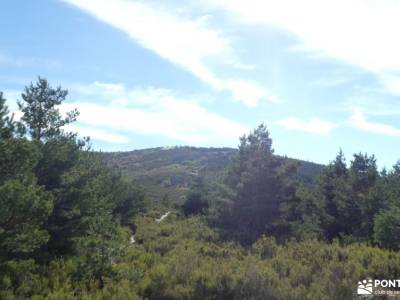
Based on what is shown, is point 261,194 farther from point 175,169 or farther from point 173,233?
point 175,169

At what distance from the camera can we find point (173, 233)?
3366cm

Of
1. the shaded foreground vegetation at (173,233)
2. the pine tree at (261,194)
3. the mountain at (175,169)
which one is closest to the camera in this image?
the shaded foreground vegetation at (173,233)

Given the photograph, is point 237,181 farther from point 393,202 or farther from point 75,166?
point 75,166

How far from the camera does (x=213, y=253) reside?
2245 centimetres

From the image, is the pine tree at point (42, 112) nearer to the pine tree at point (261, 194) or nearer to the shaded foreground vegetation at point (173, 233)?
the shaded foreground vegetation at point (173, 233)

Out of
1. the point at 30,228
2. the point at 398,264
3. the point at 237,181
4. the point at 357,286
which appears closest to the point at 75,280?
the point at 30,228

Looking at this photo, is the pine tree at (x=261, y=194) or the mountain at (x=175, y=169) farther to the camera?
the mountain at (x=175, y=169)

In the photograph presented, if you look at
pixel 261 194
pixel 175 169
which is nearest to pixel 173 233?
pixel 261 194

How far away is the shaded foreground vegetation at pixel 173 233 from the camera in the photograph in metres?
14.0

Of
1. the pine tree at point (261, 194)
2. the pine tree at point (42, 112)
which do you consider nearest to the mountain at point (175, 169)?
the pine tree at point (261, 194)

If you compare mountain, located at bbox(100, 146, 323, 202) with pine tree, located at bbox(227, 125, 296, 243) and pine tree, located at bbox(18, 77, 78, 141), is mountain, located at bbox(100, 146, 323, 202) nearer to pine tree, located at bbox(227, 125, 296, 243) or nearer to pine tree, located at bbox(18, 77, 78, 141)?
pine tree, located at bbox(227, 125, 296, 243)

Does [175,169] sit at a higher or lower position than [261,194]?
higher

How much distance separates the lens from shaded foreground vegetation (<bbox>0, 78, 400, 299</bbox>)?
45.8 ft

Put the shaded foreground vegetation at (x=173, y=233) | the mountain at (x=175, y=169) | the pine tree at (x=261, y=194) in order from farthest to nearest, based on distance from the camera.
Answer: the mountain at (x=175, y=169) < the pine tree at (x=261, y=194) < the shaded foreground vegetation at (x=173, y=233)
